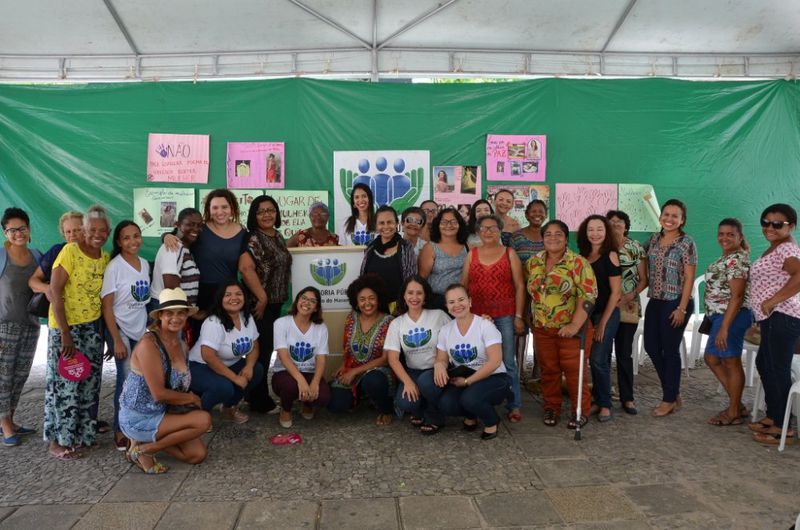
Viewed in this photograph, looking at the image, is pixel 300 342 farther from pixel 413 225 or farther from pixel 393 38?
pixel 393 38

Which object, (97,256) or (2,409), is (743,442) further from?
(2,409)

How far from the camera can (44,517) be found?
2.52 m

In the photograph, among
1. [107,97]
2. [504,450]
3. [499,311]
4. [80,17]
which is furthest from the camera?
[107,97]

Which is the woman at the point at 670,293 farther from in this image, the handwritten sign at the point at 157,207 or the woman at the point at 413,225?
the handwritten sign at the point at 157,207

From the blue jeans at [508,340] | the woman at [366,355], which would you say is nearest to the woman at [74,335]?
the woman at [366,355]

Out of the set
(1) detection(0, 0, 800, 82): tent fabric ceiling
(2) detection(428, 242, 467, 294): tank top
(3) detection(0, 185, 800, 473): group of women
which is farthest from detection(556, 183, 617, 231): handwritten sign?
(2) detection(428, 242, 467, 294): tank top

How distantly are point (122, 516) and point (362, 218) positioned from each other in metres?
2.63

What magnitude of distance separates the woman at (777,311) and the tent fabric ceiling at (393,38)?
2.51 m

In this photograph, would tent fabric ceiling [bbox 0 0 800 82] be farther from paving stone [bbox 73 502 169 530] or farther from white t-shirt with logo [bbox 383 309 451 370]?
paving stone [bbox 73 502 169 530]

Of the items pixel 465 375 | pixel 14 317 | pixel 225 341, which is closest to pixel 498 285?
pixel 465 375

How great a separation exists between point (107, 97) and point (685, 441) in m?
5.86

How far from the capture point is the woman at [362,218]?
4.35 m

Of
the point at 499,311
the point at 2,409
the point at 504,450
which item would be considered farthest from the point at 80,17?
the point at 504,450

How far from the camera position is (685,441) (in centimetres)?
343
